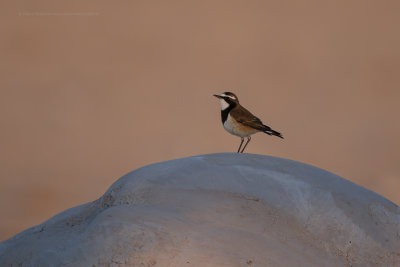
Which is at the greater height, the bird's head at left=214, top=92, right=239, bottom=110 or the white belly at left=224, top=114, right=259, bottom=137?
the bird's head at left=214, top=92, right=239, bottom=110

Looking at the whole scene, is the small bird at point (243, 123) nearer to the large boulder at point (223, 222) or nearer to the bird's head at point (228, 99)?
the bird's head at point (228, 99)

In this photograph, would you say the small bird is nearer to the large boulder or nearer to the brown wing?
the brown wing

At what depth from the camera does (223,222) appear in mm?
2988

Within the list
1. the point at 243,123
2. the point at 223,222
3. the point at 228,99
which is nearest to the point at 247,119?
the point at 243,123

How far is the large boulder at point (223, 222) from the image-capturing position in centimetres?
274

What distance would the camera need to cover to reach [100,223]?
2838 millimetres

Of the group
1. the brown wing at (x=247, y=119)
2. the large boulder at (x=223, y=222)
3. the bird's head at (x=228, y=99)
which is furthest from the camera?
the bird's head at (x=228, y=99)

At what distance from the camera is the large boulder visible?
9.00 ft

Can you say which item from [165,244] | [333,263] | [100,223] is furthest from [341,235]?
[100,223]

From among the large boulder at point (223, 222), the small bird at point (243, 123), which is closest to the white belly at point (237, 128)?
the small bird at point (243, 123)

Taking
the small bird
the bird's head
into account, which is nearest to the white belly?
the small bird

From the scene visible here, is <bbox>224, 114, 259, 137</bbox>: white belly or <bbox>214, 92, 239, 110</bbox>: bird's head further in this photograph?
<bbox>214, 92, 239, 110</bbox>: bird's head

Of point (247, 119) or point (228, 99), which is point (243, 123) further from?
point (228, 99)

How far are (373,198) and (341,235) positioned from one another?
0.47 m
